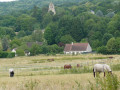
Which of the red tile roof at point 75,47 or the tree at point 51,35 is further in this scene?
the tree at point 51,35

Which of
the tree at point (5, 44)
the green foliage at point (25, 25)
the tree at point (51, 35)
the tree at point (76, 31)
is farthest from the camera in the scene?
the green foliage at point (25, 25)

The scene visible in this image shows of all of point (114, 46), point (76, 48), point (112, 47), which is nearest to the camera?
point (112, 47)

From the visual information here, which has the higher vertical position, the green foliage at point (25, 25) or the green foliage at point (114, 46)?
the green foliage at point (25, 25)

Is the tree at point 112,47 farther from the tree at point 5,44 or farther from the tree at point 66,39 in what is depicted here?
the tree at point 5,44

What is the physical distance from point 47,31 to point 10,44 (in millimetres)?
13184

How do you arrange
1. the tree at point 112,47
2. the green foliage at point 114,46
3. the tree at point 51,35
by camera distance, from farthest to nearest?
the tree at point 51,35 < the green foliage at point 114,46 < the tree at point 112,47

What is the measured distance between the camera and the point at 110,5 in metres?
193

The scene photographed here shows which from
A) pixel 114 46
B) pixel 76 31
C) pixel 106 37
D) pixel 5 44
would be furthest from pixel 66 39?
pixel 114 46

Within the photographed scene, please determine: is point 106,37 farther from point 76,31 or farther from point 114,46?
point 114,46

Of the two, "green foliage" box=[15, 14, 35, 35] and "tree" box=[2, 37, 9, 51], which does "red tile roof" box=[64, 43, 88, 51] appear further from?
"green foliage" box=[15, 14, 35, 35]

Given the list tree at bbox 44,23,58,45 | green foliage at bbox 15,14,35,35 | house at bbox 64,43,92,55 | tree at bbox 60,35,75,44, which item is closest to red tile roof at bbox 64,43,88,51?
house at bbox 64,43,92,55

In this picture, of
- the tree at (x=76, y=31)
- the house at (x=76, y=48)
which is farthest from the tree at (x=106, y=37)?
the tree at (x=76, y=31)

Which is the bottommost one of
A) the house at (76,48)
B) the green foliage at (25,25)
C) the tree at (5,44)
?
the house at (76,48)

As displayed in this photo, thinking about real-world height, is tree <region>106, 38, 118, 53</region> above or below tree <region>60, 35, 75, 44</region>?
below
